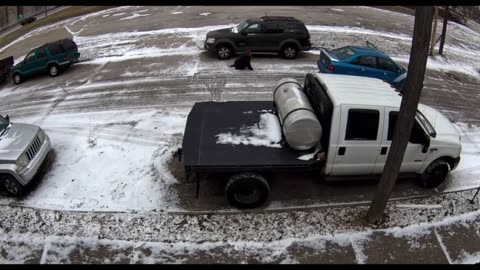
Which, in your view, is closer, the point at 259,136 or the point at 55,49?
the point at 259,136

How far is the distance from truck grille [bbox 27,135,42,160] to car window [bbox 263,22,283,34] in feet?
29.6

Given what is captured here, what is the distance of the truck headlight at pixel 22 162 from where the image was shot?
8.48 m

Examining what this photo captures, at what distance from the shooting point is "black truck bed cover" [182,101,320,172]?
7641mm

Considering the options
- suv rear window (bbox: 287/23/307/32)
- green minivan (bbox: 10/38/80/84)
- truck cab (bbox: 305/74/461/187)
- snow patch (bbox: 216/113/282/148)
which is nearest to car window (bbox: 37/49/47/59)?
green minivan (bbox: 10/38/80/84)

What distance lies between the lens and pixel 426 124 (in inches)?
337

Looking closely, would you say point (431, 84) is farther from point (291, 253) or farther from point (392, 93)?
point (291, 253)

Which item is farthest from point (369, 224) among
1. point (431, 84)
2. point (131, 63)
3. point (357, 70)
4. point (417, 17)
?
point (131, 63)

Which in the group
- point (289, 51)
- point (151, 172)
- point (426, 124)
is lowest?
point (151, 172)

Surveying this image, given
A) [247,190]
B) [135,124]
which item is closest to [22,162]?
[135,124]

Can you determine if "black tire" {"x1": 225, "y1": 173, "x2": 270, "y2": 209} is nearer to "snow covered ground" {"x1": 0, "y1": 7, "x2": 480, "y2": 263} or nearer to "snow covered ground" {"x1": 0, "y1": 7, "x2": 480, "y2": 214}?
"snow covered ground" {"x1": 0, "y1": 7, "x2": 480, "y2": 263}

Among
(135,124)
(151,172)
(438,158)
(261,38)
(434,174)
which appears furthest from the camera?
(261,38)

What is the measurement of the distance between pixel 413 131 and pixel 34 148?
26.0 ft

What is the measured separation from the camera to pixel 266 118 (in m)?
8.96

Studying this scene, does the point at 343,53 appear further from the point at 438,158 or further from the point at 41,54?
the point at 41,54
